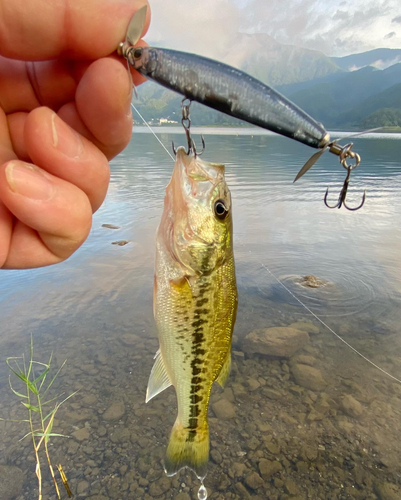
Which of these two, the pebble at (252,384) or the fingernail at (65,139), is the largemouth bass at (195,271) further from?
the pebble at (252,384)

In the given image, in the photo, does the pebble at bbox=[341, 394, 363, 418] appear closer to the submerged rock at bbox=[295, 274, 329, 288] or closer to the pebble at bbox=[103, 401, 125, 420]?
the pebble at bbox=[103, 401, 125, 420]

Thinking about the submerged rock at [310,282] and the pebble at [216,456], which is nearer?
the pebble at [216,456]

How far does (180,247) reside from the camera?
2.61 meters

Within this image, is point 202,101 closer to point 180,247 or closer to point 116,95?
point 116,95

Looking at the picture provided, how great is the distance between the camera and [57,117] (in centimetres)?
218

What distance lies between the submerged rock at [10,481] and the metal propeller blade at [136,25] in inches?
195

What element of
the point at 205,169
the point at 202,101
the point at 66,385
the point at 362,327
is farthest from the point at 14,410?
the point at 362,327

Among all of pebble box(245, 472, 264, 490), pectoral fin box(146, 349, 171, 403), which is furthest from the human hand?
pebble box(245, 472, 264, 490)

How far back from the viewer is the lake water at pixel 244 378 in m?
4.38

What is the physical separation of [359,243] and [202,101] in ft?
37.9

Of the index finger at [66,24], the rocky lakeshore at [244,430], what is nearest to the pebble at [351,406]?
the rocky lakeshore at [244,430]

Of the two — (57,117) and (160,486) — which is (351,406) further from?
(57,117)

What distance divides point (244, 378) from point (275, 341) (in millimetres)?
→ 1048

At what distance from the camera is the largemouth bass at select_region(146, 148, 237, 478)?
101 inches
